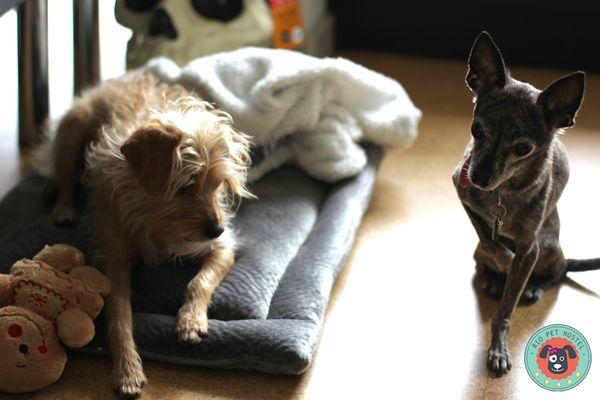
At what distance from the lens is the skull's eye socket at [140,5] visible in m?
3.82

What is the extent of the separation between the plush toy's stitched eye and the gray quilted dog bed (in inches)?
10.0

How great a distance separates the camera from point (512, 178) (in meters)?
2.51

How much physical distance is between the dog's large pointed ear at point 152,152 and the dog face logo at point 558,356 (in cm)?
→ 118

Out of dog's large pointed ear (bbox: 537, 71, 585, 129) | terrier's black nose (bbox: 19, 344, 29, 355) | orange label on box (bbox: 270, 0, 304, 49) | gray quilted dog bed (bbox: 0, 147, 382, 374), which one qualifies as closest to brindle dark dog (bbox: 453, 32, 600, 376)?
dog's large pointed ear (bbox: 537, 71, 585, 129)

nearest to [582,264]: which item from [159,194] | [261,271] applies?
[261,271]

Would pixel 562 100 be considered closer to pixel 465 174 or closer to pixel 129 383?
pixel 465 174

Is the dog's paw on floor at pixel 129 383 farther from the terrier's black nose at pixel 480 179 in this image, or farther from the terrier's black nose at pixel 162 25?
the terrier's black nose at pixel 162 25

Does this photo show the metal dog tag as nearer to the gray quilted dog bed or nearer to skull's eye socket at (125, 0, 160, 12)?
the gray quilted dog bed

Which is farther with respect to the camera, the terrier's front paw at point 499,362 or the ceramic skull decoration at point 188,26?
the ceramic skull decoration at point 188,26

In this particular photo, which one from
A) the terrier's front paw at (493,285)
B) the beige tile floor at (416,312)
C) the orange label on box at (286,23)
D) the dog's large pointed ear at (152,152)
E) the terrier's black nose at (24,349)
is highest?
the dog's large pointed ear at (152,152)

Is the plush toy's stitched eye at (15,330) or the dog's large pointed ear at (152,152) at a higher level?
the dog's large pointed ear at (152,152)

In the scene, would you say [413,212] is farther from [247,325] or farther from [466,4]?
[466,4]

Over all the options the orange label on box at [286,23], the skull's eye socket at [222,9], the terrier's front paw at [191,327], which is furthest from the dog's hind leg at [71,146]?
the orange label on box at [286,23]

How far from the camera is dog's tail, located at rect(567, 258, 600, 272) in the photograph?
9.56 feet
